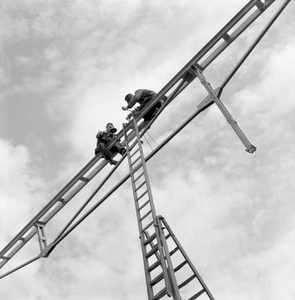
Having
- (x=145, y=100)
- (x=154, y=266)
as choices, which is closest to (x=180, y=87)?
(x=145, y=100)

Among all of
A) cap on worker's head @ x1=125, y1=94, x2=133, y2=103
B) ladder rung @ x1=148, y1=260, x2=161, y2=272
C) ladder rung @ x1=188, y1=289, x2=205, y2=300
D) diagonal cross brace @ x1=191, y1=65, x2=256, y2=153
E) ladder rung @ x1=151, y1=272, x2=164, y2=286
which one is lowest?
ladder rung @ x1=188, y1=289, x2=205, y2=300

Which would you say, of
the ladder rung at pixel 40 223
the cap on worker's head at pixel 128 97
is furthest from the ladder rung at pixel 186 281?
the ladder rung at pixel 40 223

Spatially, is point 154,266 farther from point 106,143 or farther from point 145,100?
point 106,143

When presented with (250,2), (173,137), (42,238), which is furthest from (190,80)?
(42,238)

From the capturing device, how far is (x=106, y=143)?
407 inches

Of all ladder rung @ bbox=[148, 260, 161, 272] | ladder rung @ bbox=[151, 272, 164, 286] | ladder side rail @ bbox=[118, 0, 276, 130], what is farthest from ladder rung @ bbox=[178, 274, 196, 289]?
ladder side rail @ bbox=[118, 0, 276, 130]

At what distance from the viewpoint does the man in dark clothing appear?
1011 cm

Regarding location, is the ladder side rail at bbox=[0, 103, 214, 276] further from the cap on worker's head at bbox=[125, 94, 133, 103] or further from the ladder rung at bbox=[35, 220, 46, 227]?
the cap on worker's head at bbox=[125, 94, 133, 103]

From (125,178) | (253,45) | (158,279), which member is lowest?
(158,279)

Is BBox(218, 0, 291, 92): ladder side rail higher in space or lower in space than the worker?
lower

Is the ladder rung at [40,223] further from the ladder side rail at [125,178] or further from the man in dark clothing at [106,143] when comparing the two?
the man in dark clothing at [106,143]

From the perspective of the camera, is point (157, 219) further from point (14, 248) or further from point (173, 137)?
point (14, 248)

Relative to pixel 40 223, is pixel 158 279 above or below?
below

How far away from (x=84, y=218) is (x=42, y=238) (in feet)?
5.74
